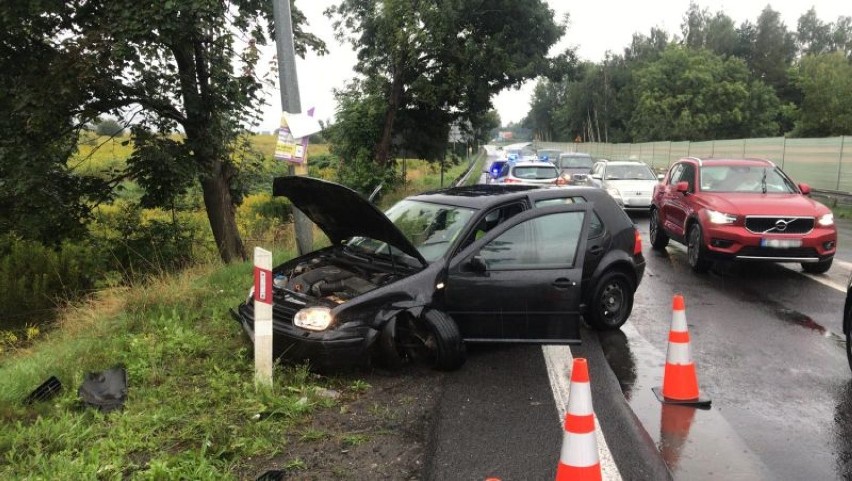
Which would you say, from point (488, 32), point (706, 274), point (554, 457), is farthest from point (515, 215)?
point (488, 32)

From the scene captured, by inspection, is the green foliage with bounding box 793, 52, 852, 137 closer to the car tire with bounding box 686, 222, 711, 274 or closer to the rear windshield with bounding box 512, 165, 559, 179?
the rear windshield with bounding box 512, 165, 559, 179

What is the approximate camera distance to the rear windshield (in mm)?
18125

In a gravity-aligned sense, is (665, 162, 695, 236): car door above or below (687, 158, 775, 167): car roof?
below

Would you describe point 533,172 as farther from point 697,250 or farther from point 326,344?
point 326,344

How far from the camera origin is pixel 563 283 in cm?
523

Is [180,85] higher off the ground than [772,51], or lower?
lower

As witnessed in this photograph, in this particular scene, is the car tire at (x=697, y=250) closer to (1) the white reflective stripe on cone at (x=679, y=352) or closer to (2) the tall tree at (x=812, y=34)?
(1) the white reflective stripe on cone at (x=679, y=352)

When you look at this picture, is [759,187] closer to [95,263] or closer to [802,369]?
→ [802,369]

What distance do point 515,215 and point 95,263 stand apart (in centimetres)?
946

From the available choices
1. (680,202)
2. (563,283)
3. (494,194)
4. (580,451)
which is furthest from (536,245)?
(680,202)

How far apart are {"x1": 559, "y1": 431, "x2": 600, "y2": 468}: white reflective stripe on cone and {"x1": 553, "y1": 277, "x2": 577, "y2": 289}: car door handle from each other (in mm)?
2252

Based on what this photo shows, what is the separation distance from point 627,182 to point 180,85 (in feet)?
37.7

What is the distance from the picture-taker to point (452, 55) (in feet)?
68.3

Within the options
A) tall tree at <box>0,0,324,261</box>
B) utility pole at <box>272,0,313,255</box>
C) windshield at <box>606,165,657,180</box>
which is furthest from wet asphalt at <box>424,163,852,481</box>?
windshield at <box>606,165,657,180</box>
